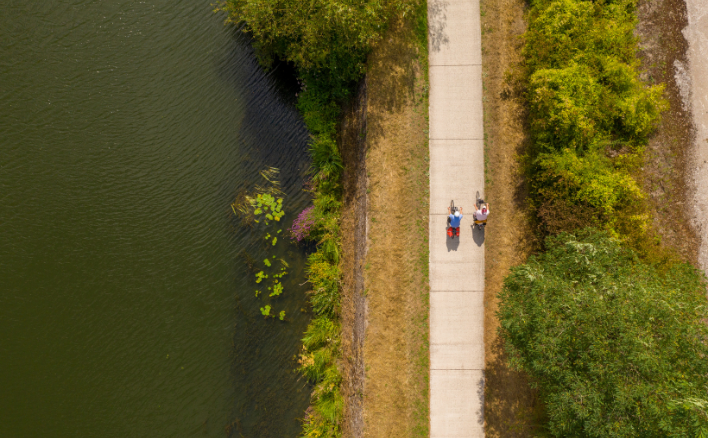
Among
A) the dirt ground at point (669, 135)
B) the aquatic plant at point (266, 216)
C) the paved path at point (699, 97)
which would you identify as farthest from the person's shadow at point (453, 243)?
the paved path at point (699, 97)

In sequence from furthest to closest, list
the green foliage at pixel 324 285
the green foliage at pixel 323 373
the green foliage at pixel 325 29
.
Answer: the green foliage at pixel 324 285 < the green foliage at pixel 323 373 < the green foliage at pixel 325 29

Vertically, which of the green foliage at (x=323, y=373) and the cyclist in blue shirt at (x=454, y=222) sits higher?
the cyclist in blue shirt at (x=454, y=222)

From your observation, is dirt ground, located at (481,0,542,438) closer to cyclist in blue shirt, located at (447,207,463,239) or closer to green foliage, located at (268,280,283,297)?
cyclist in blue shirt, located at (447,207,463,239)

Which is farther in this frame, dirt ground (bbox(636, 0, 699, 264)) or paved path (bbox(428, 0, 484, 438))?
paved path (bbox(428, 0, 484, 438))

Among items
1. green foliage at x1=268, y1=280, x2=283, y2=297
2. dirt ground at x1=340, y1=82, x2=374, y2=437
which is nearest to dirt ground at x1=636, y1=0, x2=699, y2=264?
dirt ground at x1=340, y1=82, x2=374, y2=437

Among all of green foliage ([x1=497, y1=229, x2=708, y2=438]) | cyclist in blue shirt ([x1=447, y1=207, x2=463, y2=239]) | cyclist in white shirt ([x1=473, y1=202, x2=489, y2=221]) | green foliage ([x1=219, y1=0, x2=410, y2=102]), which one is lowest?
green foliage ([x1=497, y1=229, x2=708, y2=438])

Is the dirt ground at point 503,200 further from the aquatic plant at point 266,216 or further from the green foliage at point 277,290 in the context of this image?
the aquatic plant at point 266,216

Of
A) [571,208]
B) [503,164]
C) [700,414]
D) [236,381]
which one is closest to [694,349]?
[700,414]

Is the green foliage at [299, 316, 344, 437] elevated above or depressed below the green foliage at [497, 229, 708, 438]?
below
